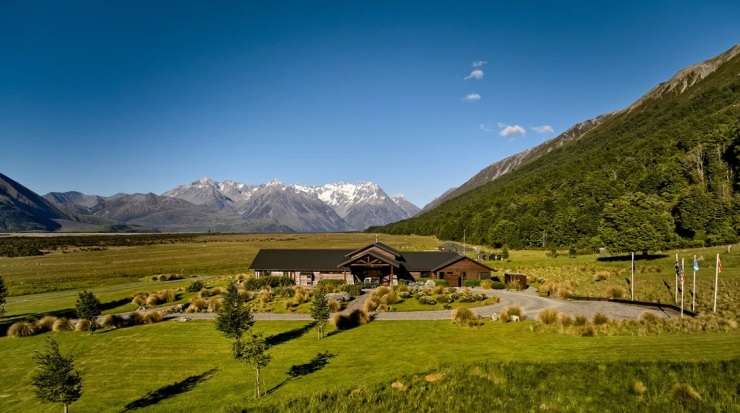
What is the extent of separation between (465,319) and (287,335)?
17.8m

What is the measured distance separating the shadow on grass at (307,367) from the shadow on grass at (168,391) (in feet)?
20.5

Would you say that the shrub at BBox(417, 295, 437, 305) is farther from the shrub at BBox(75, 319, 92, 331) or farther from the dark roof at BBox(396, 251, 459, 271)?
the shrub at BBox(75, 319, 92, 331)

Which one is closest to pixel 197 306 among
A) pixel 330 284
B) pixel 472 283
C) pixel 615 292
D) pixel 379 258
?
pixel 330 284

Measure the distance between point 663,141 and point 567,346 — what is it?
509ft

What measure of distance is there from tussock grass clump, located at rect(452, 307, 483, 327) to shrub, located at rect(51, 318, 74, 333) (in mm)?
41824

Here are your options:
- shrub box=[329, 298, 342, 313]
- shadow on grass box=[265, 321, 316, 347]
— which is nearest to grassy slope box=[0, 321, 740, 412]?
shadow on grass box=[265, 321, 316, 347]

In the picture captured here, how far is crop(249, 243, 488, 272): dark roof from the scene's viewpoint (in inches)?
2988

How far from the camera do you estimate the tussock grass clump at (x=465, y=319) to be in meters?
37.4

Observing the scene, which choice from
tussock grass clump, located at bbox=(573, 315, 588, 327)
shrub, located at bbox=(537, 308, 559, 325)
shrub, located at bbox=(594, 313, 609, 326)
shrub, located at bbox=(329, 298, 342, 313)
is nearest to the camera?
shrub, located at bbox=(594, 313, 609, 326)

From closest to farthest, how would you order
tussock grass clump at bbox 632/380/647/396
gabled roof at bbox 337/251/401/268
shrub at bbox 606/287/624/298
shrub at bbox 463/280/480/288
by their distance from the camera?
tussock grass clump at bbox 632/380/647/396, shrub at bbox 606/287/624/298, shrub at bbox 463/280/480/288, gabled roof at bbox 337/251/401/268

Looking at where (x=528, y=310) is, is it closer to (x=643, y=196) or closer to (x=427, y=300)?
(x=427, y=300)

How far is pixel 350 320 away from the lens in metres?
42.2

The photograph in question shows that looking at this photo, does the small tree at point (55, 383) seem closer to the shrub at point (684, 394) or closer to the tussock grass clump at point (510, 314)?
the shrub at point (684, 394)

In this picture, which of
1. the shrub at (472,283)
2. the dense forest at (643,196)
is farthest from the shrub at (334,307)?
the dense forest at (643,196)
